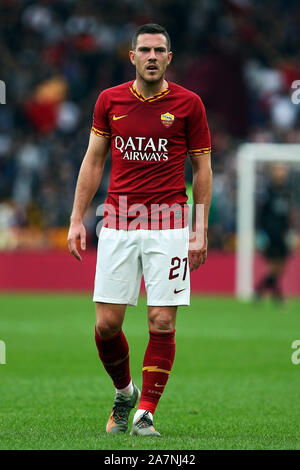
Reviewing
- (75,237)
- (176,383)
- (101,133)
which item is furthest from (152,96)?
(176,383)

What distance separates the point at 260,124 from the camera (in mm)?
22922

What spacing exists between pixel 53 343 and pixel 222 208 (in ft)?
31.2

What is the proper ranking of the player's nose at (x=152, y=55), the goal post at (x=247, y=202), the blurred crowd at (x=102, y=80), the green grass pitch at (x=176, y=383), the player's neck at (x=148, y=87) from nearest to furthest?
the green grass pitch at (x=176, y=383), the player's nose at (x=152, y=55), the player's neck at (x=148, y=87), the goal post at (x=247, y=202), the blurred crowd at (x=102, y=80)

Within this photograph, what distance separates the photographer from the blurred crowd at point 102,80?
2081 centimetres

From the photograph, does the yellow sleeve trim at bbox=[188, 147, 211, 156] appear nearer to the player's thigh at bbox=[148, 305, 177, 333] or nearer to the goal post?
the player's thigh at bbox=[148, 305, 177, 333]

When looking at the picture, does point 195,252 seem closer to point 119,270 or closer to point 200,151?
point 119,270

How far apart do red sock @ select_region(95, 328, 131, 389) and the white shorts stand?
0.92 feet

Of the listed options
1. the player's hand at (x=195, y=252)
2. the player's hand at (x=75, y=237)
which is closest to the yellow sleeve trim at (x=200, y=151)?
the player's hand at (x=195, y=252)

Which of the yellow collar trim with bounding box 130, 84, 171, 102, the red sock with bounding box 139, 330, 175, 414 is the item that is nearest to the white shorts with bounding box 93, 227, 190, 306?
the red sock with bounding box 139, 330, 175, 414

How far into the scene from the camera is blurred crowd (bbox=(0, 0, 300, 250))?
20.8 meters

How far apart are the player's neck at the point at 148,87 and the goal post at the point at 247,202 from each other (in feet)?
44.5

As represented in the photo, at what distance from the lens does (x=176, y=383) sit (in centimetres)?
874

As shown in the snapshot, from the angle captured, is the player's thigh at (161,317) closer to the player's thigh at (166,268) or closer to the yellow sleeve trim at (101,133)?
the player's thigh at (166,268)
